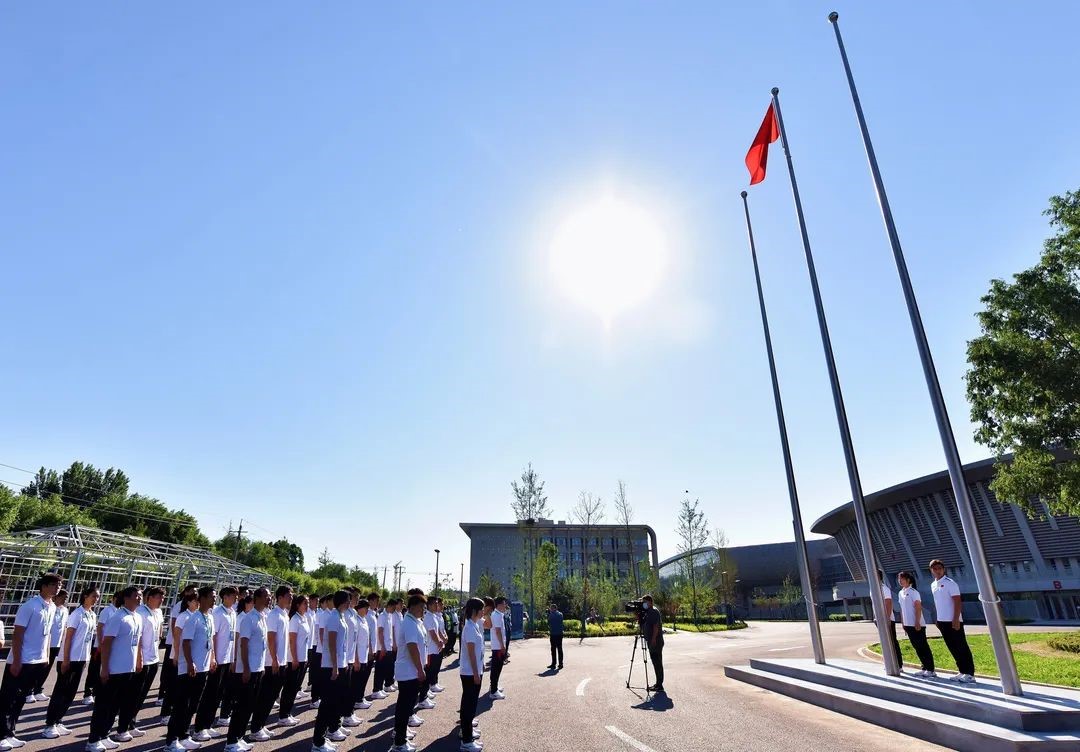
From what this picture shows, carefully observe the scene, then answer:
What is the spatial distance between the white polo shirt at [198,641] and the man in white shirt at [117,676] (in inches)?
20.2

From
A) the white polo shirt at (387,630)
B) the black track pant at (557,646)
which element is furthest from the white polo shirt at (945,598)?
the black track pant at (557,646)

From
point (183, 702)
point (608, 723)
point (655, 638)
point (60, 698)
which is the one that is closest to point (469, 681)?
point (608, 723)

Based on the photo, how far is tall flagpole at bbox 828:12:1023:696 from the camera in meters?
7.58

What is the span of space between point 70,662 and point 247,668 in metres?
3.87

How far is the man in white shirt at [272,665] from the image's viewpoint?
25.8 ft

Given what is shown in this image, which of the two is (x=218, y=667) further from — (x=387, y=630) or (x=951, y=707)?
(x=951, y=707)

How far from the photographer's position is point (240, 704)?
7035mm

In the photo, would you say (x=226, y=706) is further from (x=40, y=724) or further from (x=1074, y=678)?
(x=1074, y=678)

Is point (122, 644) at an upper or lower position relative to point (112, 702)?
upper

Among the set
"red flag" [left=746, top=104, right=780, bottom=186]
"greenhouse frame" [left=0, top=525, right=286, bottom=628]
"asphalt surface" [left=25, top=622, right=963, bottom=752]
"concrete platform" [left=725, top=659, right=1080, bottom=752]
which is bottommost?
"asphalt surface" [left=25, top=622, right=963, bottom=752]

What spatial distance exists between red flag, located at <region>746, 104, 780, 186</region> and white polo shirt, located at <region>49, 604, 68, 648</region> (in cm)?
1626

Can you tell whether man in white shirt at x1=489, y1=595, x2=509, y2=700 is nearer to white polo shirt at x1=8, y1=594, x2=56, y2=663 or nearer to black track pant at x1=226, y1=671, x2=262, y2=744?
black track pant at x1=226, y1=671, x2=262, y2=744

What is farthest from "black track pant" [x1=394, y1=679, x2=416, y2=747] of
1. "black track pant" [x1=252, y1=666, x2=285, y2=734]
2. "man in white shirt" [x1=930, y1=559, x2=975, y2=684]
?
"man in white shirt" [x1=930, y1=559, x2=975, y2=684]

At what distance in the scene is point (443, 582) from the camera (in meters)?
81.2
